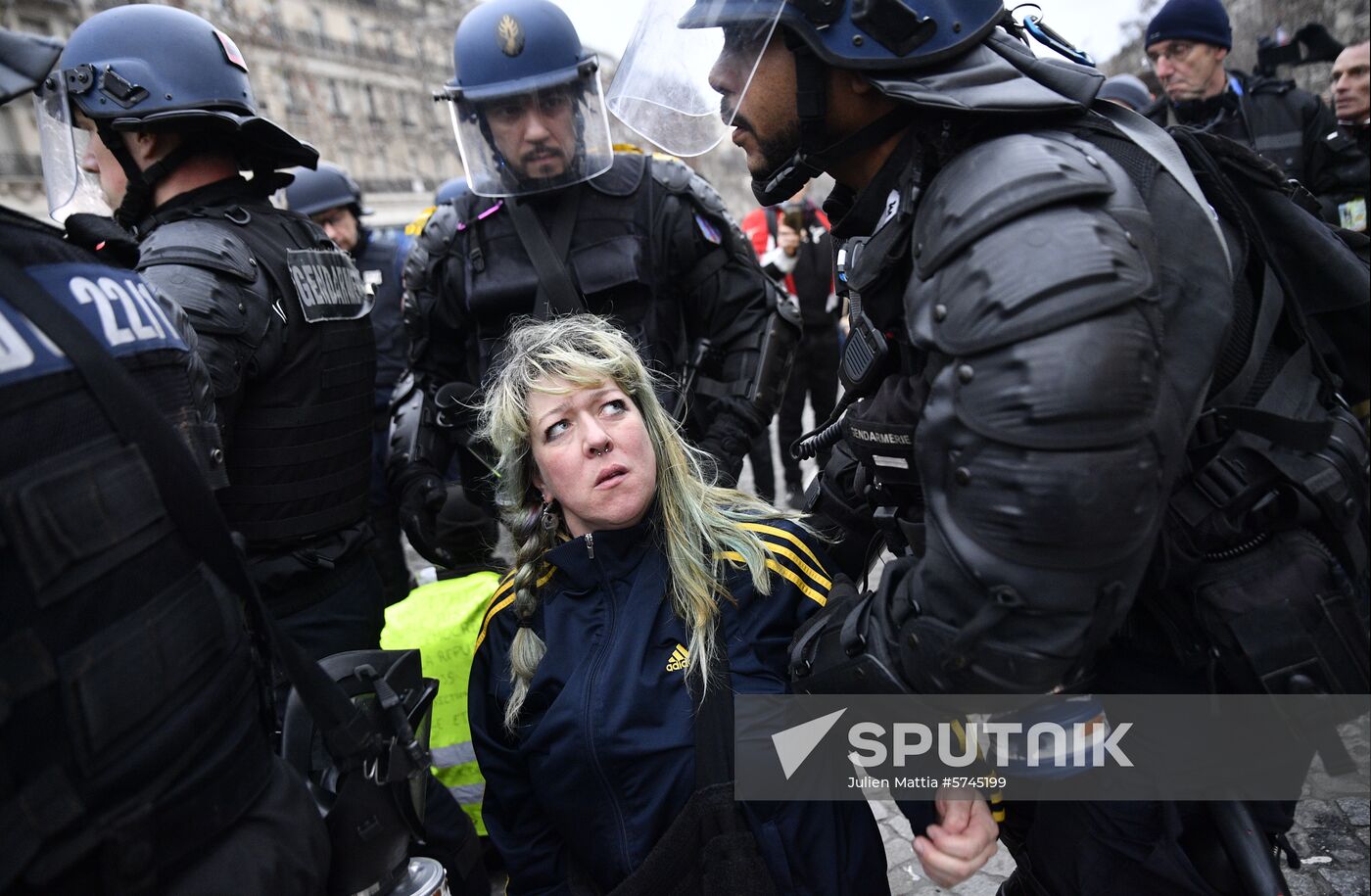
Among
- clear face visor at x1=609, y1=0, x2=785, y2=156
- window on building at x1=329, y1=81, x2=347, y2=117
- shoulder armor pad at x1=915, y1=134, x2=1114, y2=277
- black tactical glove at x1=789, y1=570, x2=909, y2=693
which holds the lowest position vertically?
window on building at x1=329, y1=81, x2=347, y2=117

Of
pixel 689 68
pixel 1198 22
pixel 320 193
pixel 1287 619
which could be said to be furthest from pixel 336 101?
pixel 1287 619

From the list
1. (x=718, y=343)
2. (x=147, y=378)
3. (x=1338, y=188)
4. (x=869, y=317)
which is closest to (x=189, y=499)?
(x=147, y=378)

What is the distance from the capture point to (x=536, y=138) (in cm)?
293

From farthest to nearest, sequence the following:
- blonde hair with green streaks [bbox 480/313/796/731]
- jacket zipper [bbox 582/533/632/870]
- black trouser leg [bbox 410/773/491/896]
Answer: black trouser leg [bbox 410/773/491/896] → blonde hair with green streaks [bbox 480/313/796/731] → jacket zipper [bbox 582/533/632/870]

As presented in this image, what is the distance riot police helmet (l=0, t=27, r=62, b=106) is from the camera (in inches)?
43.3

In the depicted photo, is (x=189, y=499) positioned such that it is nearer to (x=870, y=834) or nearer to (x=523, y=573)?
(x=523, y=573)

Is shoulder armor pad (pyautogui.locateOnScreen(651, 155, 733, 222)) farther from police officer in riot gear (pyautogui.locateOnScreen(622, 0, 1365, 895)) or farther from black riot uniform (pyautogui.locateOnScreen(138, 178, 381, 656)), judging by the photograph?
police officer in riot gear (pyautogui.locateOnScreen(622, 0, 1365, 895))

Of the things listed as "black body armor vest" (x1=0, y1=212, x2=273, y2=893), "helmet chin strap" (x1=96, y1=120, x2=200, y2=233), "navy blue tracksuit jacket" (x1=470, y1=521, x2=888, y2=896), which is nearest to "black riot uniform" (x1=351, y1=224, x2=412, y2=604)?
"helmet chin strap" (x1=96, y1=120, x2=200, y2=233)

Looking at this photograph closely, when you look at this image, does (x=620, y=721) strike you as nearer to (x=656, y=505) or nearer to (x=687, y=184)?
(x=656, y=505)

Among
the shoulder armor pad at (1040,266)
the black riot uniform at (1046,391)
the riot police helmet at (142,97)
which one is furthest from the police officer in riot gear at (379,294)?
the shoulder armor pad at (1040,266)

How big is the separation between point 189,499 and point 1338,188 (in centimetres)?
474

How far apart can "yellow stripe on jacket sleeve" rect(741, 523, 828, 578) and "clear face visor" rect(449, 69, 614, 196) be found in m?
1.62

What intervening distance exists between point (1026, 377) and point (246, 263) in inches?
70.6

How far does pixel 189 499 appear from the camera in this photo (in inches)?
46.5
